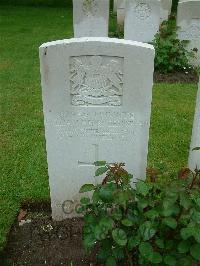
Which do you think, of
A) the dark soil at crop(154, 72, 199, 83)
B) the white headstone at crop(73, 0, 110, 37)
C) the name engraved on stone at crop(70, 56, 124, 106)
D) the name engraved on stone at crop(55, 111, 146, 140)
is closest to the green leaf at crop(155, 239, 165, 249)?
the name engraved on stone at crop(55, 111, 146, 140)

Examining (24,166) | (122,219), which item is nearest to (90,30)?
(24,166)

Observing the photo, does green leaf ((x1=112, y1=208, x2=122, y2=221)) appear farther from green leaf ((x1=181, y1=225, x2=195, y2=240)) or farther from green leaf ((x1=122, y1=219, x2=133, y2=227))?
green leaf ((x1=181, y1=225, x2=195, y2=240))

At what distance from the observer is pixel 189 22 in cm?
760

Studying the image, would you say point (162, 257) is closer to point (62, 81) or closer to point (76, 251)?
point (76, 251)

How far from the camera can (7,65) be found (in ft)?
26.4

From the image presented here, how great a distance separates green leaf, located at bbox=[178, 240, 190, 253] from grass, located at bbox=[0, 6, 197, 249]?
167 cm

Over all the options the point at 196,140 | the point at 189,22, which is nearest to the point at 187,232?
the point at 196,140

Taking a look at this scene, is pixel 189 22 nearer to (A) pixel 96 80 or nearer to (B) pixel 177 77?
(B) pixel 177 77

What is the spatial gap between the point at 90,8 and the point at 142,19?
1.14 metres

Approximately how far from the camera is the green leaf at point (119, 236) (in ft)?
Result: 7.95

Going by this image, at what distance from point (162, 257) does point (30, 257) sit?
4.05ft

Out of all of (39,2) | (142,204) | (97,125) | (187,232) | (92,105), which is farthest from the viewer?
(39,2)

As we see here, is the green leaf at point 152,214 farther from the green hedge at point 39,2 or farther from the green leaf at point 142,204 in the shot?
the green hedge at point 39,2

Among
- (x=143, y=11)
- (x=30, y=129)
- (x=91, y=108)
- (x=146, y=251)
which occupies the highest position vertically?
(x=143, y=11)
